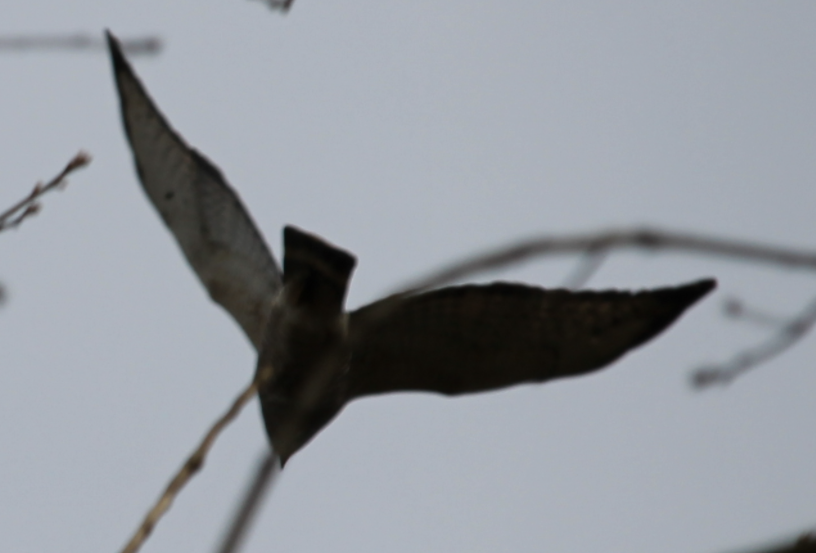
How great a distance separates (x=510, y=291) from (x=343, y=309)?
0.71 m

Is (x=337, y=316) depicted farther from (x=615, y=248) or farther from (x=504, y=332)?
(x=615, y=248)

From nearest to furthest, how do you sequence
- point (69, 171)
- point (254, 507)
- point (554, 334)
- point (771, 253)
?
point (254, 507), point (771, 253), point (69, 171), point (554, 334)

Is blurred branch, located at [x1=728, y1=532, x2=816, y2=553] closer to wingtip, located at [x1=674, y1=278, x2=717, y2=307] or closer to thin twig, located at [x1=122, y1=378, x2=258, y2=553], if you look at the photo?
thin twig, located at [x1=122, y1=378, x2=258, y2=553]

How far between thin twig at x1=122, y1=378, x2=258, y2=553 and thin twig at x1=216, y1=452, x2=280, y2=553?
0.16 metres

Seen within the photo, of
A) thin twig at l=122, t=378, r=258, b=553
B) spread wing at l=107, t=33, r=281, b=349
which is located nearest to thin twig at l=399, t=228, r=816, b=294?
thin twig at l=122, t=378, r=258, b=553

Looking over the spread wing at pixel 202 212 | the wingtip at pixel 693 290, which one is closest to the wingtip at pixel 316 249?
the spread wing at pixel 202 212

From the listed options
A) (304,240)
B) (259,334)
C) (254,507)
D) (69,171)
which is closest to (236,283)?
(259,334)

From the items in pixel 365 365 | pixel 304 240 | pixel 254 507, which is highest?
pixel 304 240

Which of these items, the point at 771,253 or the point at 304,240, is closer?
the point at 771,253

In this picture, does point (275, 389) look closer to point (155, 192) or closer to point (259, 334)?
point (259, 334)

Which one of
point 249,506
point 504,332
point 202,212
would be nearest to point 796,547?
point 249,506

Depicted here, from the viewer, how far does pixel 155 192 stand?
391cm

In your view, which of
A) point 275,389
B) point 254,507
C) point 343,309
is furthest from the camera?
point 275,389

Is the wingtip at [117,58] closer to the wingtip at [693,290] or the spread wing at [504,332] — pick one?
the spread wing at [504,332]
